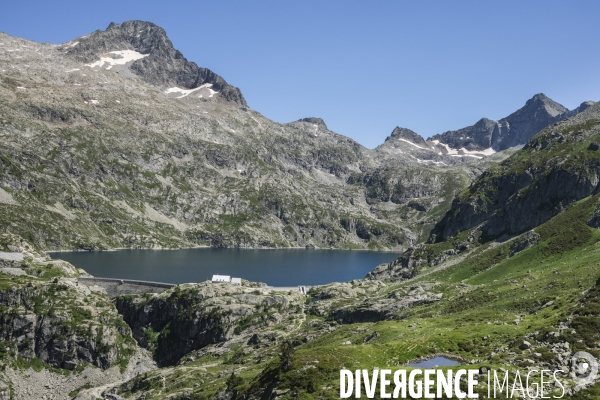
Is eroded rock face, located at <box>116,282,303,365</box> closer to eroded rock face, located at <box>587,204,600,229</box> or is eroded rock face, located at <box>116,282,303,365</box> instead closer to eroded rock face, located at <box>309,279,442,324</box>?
eroded rock face, located at <box>309,279,442,324</box>

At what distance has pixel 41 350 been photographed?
5330 inches

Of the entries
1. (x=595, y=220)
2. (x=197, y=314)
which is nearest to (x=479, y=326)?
(x=595, y=220)

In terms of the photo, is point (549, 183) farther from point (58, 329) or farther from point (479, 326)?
point (58, 329)

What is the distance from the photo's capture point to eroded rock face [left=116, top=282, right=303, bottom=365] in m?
143

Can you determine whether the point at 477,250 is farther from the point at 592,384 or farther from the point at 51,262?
the point at 51,262

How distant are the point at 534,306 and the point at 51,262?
181m

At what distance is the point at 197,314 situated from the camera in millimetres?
147750

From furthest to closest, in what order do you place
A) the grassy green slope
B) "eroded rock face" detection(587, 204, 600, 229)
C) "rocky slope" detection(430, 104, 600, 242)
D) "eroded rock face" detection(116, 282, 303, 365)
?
"rocky slope" detection(430, 104, 600, 242)
"eroded rock face" detection(116, 282, 303, 365)
"eroded rock face" detection(587, 204, 600, 229)
the grassy green slope

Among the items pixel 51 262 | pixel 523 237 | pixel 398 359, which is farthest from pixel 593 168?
pixel 51 262

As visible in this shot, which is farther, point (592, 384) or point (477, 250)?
point (477, 250)

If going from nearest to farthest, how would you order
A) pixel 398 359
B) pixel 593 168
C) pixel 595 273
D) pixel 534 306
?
1. pixel 398 359
2. pixel 534 306
3. pixel 595 273
4. pixel 593 168

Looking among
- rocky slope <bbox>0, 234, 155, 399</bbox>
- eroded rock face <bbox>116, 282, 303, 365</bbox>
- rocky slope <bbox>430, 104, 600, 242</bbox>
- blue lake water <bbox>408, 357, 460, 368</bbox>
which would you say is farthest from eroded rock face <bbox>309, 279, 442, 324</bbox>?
blue lake water <bbox>408, 357, 460, 368</bbox>

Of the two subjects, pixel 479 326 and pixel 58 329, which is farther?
pixel 58 329

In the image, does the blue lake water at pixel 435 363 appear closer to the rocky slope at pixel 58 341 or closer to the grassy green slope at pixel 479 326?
the grassy green slope at pixel 479 326
